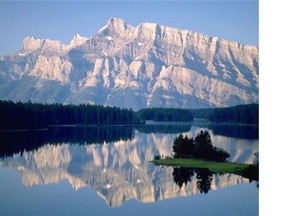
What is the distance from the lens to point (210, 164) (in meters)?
13.1

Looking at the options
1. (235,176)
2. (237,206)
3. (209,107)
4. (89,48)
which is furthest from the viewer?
(89,48)

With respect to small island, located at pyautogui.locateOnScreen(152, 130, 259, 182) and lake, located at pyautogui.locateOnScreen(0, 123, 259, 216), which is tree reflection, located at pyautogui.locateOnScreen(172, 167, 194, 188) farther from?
small island, located at pyautogui.locateOnScreen(152, 130, 259, 182)

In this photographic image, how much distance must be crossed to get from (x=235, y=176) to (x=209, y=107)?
11489 millimetres

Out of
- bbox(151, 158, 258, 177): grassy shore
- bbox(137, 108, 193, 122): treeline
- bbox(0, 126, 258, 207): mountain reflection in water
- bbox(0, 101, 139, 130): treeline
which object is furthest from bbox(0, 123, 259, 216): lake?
bbox(137, 108, 193, 122): treeline

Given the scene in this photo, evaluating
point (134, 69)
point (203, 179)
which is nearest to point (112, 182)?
point (203, 179)

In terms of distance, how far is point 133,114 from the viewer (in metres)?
28.4

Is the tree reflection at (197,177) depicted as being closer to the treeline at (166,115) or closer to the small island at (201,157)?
the small island at (201,157)

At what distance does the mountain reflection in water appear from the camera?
11.1m

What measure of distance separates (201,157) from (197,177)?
1680 millimetres

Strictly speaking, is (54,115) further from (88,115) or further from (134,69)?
(134,69)

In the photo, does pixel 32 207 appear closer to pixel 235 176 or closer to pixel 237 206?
pixel 237 206

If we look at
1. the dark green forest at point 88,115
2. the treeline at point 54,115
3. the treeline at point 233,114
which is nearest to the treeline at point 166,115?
the dark green forest at point 88,115

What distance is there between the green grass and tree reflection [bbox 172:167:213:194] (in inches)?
9.1
